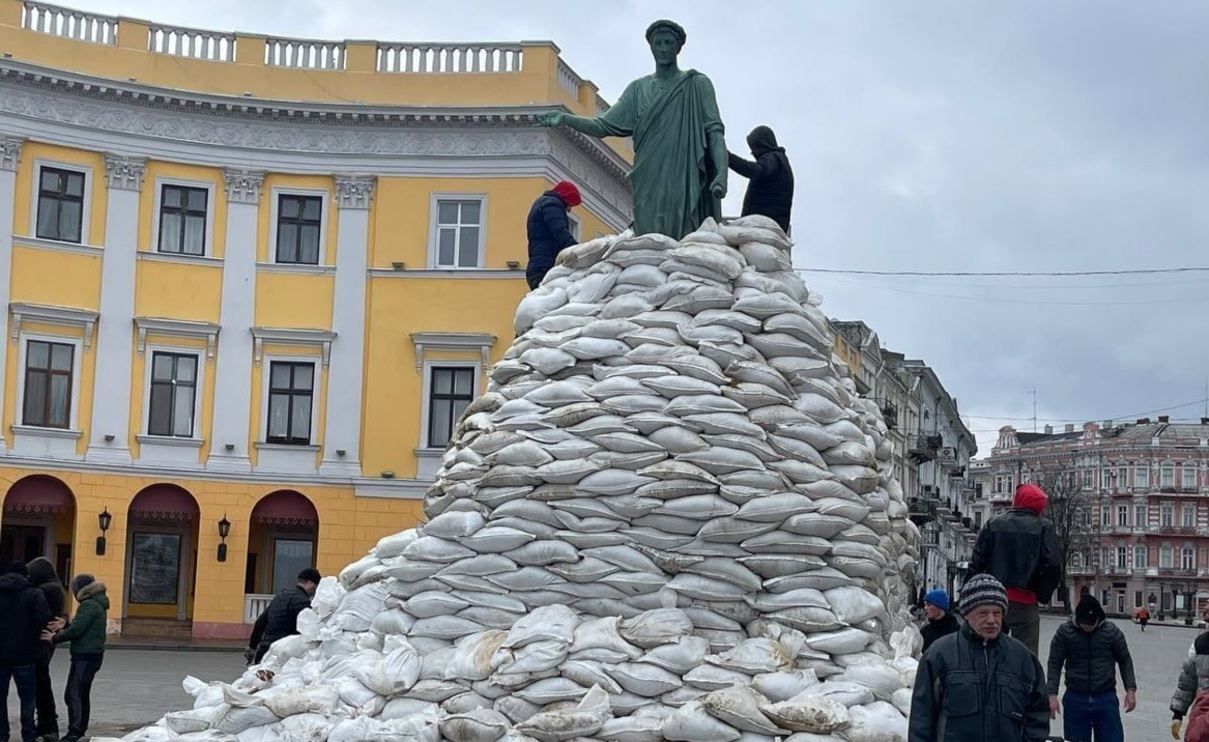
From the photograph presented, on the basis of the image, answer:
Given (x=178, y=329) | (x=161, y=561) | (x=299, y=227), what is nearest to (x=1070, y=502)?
(x=299, y=227)

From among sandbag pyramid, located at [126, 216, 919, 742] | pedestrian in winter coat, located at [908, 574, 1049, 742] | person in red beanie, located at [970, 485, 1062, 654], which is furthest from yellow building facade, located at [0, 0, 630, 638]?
pedestrian in winter coat, located at [908, 574, 1049, 742]

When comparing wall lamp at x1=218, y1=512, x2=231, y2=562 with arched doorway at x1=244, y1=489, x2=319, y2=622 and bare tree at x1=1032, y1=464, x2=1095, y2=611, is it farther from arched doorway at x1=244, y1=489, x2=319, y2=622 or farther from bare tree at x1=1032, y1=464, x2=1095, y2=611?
bare tree at x1=1032, y1=464, x2=1095, y2=611

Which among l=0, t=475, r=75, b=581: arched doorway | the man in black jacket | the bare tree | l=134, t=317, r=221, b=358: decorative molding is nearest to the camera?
the man in black jacket

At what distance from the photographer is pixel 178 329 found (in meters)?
28.2

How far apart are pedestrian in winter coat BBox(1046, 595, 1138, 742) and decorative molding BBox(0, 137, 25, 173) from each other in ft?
74.5

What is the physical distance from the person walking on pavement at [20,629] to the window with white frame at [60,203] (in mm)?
18053

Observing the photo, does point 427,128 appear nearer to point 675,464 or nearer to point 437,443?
point 437,443

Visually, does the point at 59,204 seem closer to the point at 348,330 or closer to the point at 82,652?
the point at 348,330

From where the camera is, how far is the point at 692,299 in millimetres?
9117

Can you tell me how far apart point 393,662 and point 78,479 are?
68.9 ft

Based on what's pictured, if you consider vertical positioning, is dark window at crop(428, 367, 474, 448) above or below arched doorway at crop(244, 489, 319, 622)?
above

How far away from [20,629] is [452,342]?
17.8m

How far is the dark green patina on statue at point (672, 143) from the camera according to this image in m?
10.4

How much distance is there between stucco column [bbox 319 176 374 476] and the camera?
94.0 feet
